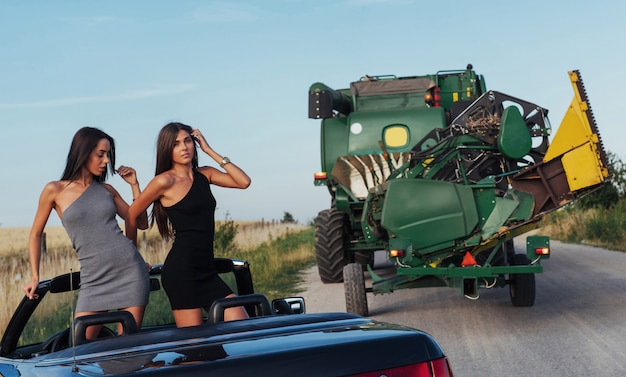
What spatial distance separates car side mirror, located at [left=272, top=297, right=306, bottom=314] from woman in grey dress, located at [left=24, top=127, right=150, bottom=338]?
63cm

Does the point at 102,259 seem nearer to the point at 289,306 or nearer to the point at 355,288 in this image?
the point at 289,306

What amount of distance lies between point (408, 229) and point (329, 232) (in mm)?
5045

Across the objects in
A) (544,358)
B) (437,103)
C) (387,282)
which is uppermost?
(437,103)

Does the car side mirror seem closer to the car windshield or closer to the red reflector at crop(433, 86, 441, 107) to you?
the car windshield

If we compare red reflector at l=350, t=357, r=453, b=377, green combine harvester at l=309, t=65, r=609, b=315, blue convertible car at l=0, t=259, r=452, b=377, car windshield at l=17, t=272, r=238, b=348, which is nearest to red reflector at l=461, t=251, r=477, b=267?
green combine harvester at l=309, t=65, r=609, b=315

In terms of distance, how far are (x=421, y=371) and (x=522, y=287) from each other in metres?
9.41

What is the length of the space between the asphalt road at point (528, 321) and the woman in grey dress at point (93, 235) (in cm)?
414

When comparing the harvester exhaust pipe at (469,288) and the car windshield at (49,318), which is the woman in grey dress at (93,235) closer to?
the car windshield at (49,318)

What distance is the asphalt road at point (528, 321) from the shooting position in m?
8.34

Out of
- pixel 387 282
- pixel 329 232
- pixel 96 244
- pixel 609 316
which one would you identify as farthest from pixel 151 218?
pixel 329 232

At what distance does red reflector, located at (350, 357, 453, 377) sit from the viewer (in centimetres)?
284

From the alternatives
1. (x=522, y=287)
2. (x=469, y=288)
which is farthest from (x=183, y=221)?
(x=522, y=287)

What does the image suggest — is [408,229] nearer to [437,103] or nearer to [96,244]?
[437,103]

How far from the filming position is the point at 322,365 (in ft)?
9.11
